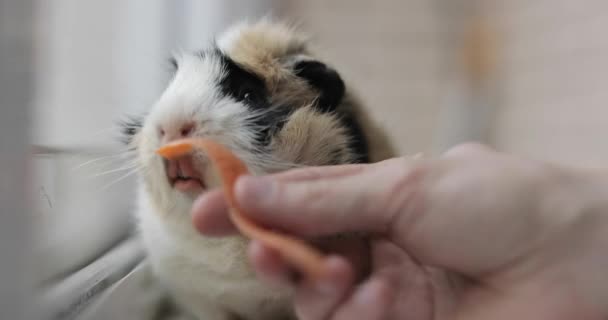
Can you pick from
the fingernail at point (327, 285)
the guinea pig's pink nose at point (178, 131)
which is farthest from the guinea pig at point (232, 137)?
the fingernail at point (327, 285)

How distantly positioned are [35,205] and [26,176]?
5cm

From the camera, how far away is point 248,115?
2.59ft

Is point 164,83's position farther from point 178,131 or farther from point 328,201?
point 328,201

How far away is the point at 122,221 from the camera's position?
3.69ft

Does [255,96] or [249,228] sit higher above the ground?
[255,96]

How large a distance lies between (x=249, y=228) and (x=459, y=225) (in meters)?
0.22

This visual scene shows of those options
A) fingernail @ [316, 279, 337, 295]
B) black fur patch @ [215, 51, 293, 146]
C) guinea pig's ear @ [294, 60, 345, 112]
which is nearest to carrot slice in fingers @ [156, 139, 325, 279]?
fingernail @ [316, 279, 337, 295]

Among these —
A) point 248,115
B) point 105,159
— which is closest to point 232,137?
point 248,115

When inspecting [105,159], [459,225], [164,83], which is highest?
[164,83]

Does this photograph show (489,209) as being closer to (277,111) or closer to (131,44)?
(277,111)

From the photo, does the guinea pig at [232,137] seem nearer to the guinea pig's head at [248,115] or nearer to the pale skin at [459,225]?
the guinea pig's head at [248,115]

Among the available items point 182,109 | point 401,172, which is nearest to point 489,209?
point 401,172

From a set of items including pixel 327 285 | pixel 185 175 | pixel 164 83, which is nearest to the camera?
pixel 327 285

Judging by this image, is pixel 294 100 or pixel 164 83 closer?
pixel 294 100
